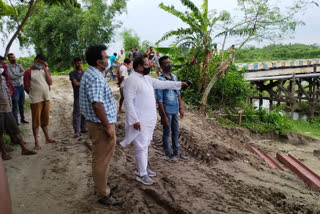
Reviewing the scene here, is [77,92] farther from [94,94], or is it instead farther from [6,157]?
[94,94]

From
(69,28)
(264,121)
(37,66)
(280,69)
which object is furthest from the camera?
(69,28)

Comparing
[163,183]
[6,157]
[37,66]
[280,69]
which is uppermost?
[37,66]

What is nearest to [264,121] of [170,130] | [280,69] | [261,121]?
[261,121]

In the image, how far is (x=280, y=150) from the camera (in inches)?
312

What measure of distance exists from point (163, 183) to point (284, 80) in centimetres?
1485

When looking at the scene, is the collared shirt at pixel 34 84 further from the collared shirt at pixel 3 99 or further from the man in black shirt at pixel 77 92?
the man in black shirt at pixel 77 92

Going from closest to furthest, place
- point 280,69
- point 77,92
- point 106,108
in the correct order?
1. point 106,108
2. point 77,92
3. point 280,69

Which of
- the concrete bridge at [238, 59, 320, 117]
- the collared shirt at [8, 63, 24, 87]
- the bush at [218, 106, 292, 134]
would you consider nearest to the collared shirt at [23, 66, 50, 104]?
the collared shirt at [8, 63, 24, 87]

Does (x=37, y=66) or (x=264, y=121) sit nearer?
(x=37, y=66)

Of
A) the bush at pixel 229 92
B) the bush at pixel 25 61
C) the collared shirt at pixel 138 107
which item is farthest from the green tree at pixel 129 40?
the collared shirt at pixel 138 107

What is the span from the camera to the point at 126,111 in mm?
3289

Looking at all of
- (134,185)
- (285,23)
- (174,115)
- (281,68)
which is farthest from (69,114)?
(281,68)

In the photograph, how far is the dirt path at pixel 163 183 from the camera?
3.07m

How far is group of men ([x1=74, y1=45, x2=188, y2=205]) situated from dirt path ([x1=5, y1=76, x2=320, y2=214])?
10.1 inches
